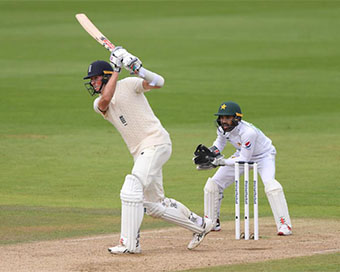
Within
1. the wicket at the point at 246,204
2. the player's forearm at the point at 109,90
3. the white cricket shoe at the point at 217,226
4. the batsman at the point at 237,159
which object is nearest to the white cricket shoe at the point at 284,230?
the batsman at the point at 237,159

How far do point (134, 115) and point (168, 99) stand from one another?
646 inches

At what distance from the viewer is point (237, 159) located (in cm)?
997

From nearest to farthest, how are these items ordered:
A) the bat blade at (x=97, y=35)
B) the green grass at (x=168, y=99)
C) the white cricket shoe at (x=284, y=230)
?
the bat blade at (x=97, y=35) < the white cricket shoe at (x=284, y=230) < the green grass at (x=168, y=99)

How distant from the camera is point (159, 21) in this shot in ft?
147

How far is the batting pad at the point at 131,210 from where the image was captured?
840 centimetres

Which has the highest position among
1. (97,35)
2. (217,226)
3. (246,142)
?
(97,35)

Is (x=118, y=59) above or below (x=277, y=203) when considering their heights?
above

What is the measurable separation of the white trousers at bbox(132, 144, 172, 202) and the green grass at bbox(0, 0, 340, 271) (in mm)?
1388

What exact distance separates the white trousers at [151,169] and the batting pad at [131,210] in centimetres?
9

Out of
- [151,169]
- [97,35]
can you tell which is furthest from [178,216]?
[97,35]

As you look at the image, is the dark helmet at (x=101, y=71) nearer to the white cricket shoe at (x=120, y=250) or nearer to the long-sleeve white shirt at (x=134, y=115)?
the long-sleeve white shirt at (x=134, y=115)

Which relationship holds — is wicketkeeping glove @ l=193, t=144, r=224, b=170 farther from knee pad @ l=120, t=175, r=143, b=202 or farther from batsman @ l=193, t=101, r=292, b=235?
knee pad @ l=120, t=175, r=143, b=202

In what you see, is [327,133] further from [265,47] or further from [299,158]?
[265,47]

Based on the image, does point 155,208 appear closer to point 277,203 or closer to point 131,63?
point 131,63
